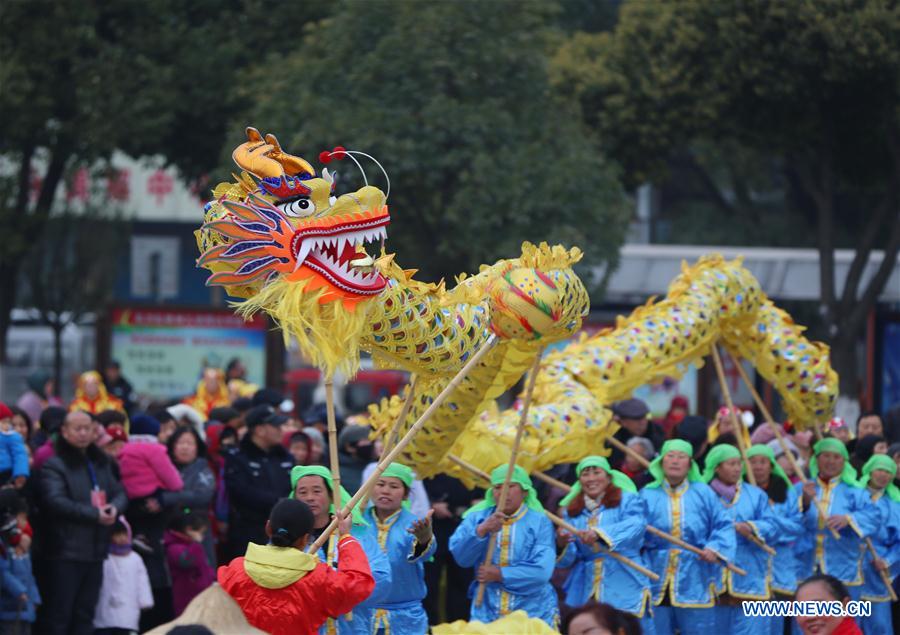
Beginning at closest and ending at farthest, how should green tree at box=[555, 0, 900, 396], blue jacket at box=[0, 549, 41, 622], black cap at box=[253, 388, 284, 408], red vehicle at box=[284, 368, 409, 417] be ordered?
blue jacket at box=[0, 549, 41, 622], black cap at box=[253, 388, 284, 408], green tree at box=[555, 0, 900, 396], red vehicle at box=[284, 368, 409, 417]

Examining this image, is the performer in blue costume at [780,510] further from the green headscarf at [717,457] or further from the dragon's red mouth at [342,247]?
the dragon's red mouth at [342,247]

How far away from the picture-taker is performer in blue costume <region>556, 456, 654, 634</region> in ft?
29.7

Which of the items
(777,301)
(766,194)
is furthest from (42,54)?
(766,194)

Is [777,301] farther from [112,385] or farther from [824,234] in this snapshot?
[112,385]

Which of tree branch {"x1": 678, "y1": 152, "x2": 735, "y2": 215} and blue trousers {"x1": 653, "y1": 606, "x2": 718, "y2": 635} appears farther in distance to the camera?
tree branch {"x1": 678, "y1": 152, "x2": 735, "y2": 215}

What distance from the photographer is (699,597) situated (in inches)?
A: 377

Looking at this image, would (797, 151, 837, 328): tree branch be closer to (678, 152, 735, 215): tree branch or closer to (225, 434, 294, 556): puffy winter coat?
(225, 434, 294, 556): puffy winter coat

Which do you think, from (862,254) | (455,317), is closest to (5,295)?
(862,254)

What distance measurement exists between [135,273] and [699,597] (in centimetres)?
2642

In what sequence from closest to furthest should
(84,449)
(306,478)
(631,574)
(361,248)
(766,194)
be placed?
(361,248)
(306,478)
(631,574)
(84,449)
(766,194)

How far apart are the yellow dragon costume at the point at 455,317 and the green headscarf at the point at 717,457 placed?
2.01ft

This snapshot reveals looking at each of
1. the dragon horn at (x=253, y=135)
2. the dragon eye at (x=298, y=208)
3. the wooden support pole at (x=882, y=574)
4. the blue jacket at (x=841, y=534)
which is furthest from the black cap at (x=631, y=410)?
the dragon horn at (x=253, y=135)

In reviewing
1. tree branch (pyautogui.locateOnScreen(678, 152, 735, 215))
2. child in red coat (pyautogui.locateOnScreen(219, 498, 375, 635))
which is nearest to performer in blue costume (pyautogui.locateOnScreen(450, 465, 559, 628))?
child in red coat (pyautogui.locateOnScreen(219, 498, 375, 635))

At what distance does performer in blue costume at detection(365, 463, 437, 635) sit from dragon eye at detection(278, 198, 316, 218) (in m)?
1.60
